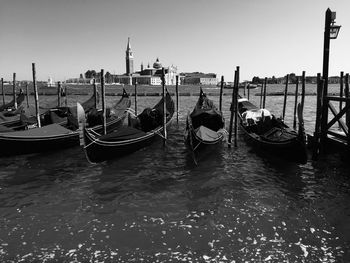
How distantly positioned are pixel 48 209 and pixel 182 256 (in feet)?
9.22

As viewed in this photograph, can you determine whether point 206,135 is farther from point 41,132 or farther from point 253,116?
point 41,132

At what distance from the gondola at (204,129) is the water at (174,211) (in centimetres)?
58

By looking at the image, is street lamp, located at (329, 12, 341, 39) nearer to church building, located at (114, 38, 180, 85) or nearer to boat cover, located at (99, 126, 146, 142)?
boat cover, located at (99, 126, 146, 142)

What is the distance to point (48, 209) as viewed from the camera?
18.9 feet

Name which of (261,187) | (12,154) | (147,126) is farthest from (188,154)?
(12,154)

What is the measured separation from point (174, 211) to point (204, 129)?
4536 mm

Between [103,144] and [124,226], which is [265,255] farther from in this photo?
[103,144]

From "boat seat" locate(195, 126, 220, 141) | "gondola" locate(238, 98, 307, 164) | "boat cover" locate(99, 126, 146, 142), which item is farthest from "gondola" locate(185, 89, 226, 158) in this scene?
"boat cover" locate(99, 126, 146, 142)

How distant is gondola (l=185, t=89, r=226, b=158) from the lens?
352 inches

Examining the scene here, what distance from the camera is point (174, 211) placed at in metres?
5.69

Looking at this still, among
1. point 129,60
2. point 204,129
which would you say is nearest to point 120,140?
point 204,129

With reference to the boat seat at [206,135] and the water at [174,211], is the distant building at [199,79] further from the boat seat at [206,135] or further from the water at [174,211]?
the water at [174,211]

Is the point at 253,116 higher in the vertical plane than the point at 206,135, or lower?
higher

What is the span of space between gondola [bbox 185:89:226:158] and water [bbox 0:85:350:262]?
58 centimetres
